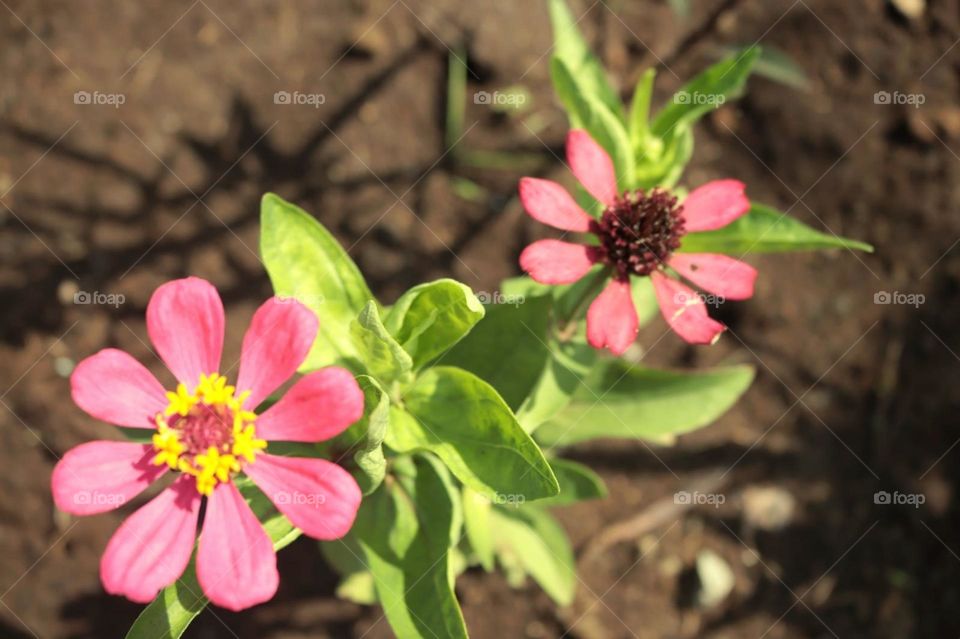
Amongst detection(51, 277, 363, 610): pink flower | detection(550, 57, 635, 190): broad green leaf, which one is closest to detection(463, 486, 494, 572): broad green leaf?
detection(51, 277, 363, 610): pink flower

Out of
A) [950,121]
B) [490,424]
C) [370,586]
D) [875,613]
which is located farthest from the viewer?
[950,121]

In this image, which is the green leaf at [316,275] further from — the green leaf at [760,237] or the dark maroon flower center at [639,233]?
the green leaf at [760,237]

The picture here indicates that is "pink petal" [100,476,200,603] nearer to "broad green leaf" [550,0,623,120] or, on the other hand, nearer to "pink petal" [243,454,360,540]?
"pink petal" [243,454,360,540]

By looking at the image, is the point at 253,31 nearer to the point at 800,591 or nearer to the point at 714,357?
the point at 714,357

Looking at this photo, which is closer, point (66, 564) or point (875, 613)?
point (66, 564)

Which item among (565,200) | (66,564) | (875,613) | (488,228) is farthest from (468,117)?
(875,613)

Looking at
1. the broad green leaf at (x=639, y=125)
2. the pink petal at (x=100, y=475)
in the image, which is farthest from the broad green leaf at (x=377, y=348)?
the broad green leaf at (x=639, y=125)

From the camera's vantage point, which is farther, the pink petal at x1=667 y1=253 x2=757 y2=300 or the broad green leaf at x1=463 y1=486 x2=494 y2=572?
the broad green leaf at x1=463 y1=486 x2=494 y2=572
